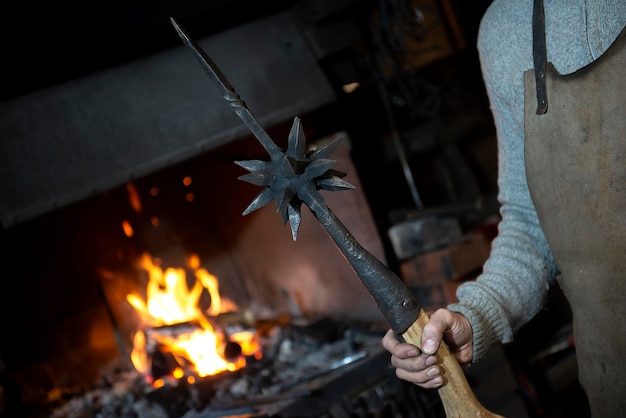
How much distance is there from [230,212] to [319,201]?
312 centimetres

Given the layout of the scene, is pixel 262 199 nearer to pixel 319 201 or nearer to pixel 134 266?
pixel 319 201

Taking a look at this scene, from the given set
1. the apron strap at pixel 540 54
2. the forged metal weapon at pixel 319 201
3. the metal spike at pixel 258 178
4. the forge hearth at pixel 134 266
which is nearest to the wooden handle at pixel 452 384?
the forged metal weapon at pixel 319 201

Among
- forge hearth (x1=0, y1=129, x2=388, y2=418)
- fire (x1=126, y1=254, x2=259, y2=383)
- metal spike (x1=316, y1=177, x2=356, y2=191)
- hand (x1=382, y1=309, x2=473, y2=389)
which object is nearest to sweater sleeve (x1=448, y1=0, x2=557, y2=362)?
hand (x1=382, y1=309, x2=473, y2=389)

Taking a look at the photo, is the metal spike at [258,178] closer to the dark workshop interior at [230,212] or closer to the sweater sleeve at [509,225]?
the sweater sleeve at [509,225]

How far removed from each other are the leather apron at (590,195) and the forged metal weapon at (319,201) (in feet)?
1.33

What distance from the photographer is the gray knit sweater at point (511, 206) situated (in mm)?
1532

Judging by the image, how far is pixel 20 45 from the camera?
8.44ft

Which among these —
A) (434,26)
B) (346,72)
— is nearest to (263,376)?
(346,72)

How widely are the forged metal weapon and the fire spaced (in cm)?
219

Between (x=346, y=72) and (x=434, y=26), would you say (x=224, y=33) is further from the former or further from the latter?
(x=434, y=26)

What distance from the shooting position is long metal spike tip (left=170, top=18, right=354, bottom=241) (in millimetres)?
1255

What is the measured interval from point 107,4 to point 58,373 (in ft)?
8.76

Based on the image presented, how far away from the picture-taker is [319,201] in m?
1.28

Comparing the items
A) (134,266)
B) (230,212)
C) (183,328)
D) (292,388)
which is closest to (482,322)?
(292,388)
